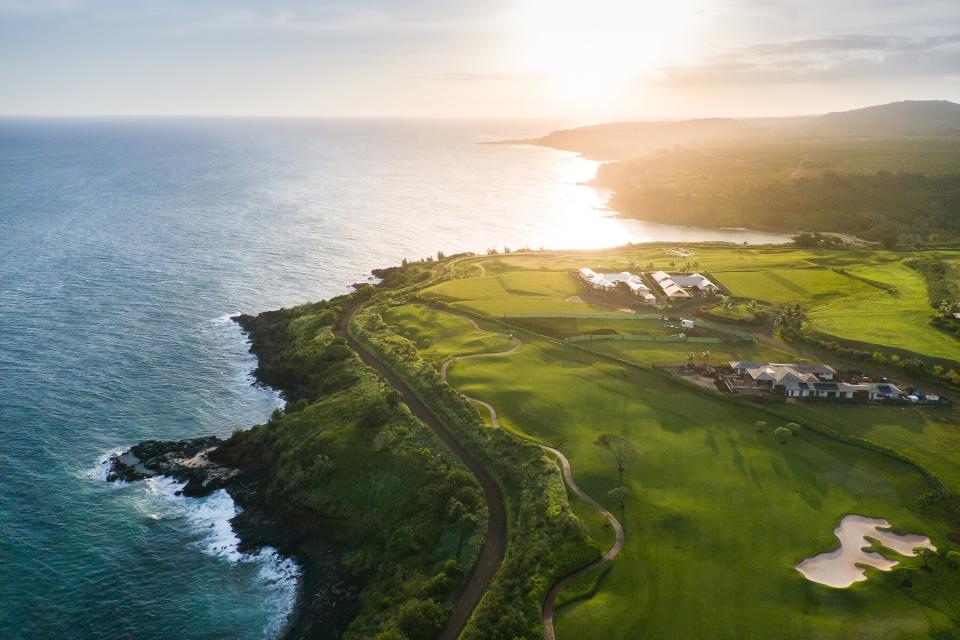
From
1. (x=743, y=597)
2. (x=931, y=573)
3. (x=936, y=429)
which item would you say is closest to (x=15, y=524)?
(x=743, y=597)

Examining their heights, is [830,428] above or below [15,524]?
above

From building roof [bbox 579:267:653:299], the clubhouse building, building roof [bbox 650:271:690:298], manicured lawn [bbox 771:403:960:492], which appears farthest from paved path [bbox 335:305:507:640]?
building roof [bbox 650:271:690:298]

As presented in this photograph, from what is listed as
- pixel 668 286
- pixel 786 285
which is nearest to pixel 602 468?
pixel 668 286

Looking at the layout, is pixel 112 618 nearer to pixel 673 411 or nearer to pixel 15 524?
pixel 15 524

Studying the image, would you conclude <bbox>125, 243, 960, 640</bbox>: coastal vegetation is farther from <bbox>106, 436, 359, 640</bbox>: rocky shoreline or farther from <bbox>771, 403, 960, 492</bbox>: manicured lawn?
<bbox>106, 436, 359, 640</bbox>: rocky shoreline

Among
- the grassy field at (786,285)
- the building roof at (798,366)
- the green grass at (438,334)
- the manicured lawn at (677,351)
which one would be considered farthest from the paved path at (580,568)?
the grassy field at (786,285)

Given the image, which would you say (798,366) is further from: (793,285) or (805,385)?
(793,285)
